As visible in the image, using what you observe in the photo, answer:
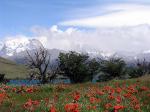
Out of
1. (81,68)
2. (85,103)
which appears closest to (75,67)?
(81,68)

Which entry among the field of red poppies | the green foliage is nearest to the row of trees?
the green foliage

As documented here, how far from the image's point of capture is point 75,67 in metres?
103

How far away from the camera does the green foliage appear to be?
101438 mm

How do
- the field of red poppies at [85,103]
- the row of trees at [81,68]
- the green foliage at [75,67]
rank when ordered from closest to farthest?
the field of red poppies at [85,103] → the row of trees at [81,68] → the green foliage at [75,67]

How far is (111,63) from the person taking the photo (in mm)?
114375

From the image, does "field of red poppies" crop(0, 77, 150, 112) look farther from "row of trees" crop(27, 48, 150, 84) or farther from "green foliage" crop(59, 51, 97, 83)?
"green foliage" crop(59, 51, 97, 83)

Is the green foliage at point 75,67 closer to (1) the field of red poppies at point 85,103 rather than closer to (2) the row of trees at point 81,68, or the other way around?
(2) the row of trees at point 81,68

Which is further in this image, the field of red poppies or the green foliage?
the green foliage

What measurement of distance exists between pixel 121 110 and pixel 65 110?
2673 millimetres

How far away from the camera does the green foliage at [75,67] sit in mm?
101438

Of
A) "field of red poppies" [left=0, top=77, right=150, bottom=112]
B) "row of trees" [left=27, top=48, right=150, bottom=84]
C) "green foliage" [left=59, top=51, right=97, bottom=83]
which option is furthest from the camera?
"green foliage" [left=59, top=51, right=97, bottom=83]

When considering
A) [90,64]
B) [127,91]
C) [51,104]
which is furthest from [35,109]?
[90,64]

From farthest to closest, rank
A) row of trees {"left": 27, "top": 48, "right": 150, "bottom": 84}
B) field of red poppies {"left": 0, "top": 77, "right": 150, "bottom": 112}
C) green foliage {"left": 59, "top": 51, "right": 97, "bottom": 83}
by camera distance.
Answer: green foliage {"left": 59, "top": 51, "right": 97, "bottom": 83}
row of trees {"left": 27, "top": 48, "right": 150, "bottom": 84}
field of red poppies {"left": 0, "top": 77, "right": 150, "bottom": 112}

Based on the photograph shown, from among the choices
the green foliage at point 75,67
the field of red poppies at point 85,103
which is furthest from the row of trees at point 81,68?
the field of red poppies at point 85,103
